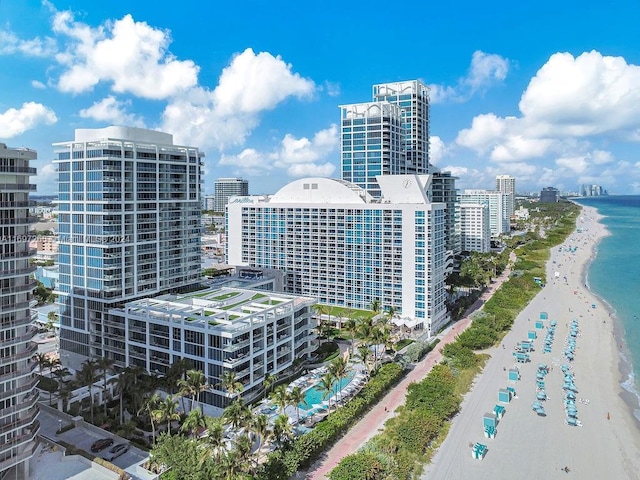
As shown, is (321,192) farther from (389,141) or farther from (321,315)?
(389,141)

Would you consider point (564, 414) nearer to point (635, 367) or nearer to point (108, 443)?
point (635, 367)

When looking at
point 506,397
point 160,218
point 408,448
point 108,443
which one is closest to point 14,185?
point 108,443

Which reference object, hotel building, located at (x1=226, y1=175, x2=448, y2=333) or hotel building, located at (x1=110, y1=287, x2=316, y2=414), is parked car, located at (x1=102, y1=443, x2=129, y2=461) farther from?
hotel building, located at (x1=226, y1=175, x2=448, y2=333)

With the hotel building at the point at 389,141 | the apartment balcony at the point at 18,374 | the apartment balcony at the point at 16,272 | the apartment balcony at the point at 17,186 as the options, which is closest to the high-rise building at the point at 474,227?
the hotel building at the point at 389,141

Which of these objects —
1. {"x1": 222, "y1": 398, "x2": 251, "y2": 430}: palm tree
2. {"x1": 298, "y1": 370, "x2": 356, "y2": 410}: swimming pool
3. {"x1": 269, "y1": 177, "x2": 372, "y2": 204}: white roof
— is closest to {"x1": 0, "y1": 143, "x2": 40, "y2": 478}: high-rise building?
{"x1": 222, "y1": 398, "x2": 251, "y2": 430}: palm tree

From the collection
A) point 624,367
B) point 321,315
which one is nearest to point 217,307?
point 321,315

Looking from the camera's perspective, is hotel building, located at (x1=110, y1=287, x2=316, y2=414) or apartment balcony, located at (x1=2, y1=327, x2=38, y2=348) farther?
hotel building, located at (x1=110, y1=287, x2=316, y2=414)
